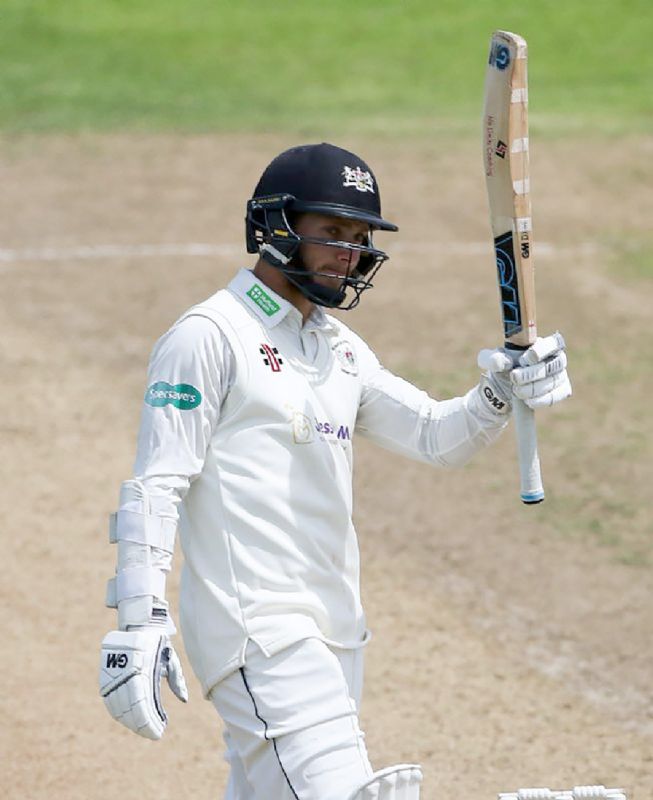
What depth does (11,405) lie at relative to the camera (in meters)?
11.5

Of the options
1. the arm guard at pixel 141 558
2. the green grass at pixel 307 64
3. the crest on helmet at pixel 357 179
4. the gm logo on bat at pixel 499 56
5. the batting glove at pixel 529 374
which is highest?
the green grass at pixel 307 64

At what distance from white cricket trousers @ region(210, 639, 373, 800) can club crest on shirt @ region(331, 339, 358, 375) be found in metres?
0.97

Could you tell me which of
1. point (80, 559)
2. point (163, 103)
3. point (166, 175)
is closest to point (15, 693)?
point (80, 559)

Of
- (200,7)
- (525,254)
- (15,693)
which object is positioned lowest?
(15,693)

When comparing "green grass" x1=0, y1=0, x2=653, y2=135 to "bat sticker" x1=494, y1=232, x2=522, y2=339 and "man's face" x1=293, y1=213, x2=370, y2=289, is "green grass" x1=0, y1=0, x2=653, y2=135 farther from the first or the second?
"man's face" x1=293, y1=213, x2=370, y2=289

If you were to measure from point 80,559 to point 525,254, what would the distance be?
457cm

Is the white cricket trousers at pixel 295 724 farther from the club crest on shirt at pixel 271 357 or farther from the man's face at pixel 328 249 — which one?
the man's face at pixel 328 249

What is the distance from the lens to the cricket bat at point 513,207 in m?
5.61

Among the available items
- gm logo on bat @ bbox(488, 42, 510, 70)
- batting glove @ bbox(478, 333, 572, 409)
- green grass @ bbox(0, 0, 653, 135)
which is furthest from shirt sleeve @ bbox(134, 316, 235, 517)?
green grass @ bbox(0, 0, 653, 135)

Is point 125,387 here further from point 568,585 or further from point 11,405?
point 568,585

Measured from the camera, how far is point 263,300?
211 inches

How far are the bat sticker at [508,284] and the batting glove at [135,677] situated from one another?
5.69 ft

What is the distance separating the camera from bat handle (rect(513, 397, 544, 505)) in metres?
5.69

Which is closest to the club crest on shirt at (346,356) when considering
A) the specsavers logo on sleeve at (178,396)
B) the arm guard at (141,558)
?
the specsavers logo on sleeve at (178,396)
